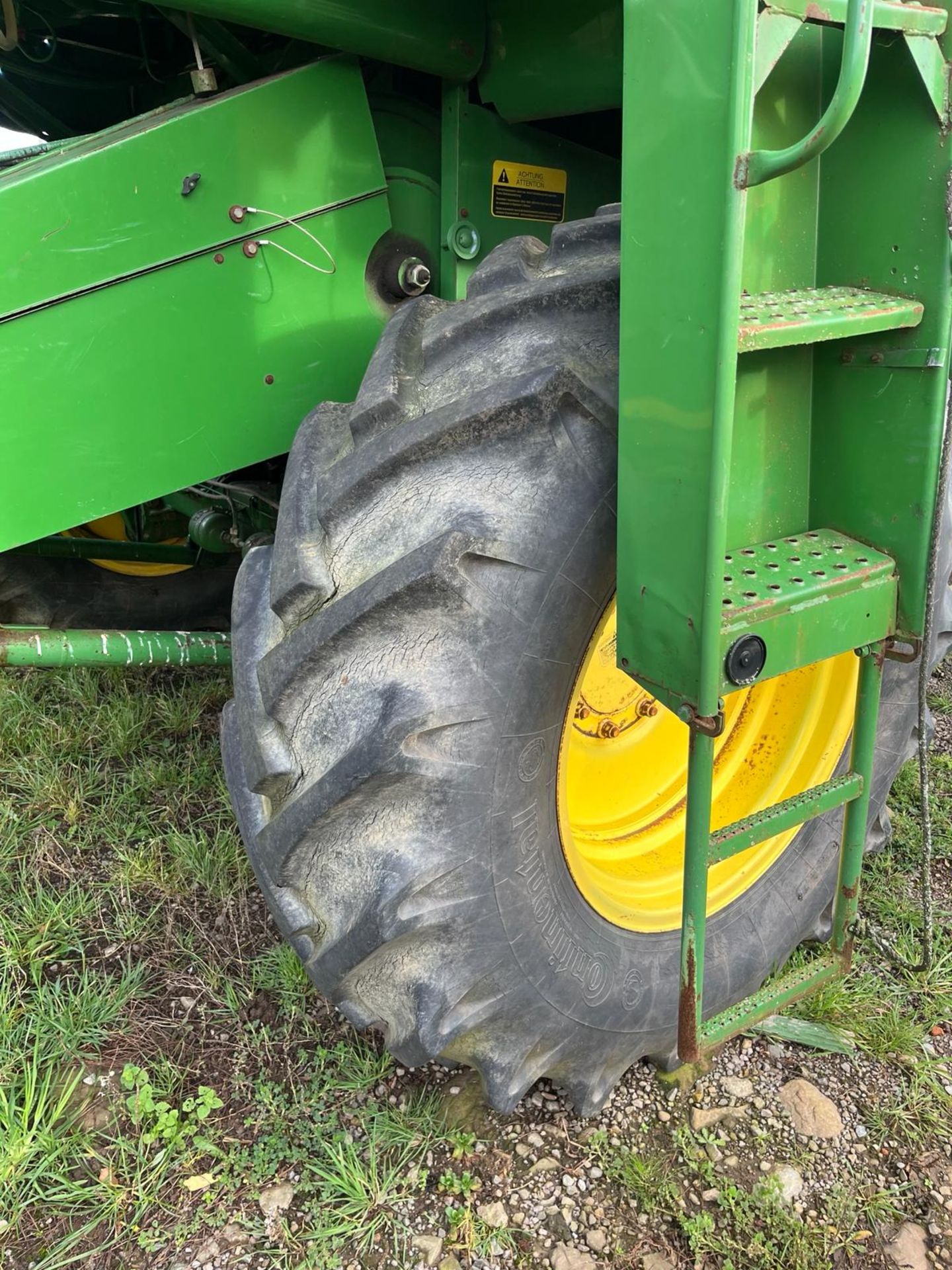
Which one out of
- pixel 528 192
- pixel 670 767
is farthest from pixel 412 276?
pixel 670 767

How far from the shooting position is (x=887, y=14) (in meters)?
1.03

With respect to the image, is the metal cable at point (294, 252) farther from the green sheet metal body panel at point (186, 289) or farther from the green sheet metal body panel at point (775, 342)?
the green sheet metal body panel at point (775, 342)

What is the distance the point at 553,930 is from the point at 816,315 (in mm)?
850

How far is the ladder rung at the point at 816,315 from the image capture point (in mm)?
1041

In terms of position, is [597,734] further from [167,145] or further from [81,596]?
[81,596]

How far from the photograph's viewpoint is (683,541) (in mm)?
1094

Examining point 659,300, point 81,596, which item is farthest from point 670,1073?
point 81,596

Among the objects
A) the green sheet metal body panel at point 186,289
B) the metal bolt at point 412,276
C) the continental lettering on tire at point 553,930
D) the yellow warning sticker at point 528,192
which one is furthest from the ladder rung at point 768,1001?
the yellow warning sticker at point 528,192

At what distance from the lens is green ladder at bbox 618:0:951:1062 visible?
38.4 inches

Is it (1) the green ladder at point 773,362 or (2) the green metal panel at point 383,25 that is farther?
(2) the green metal panel at point 383,25

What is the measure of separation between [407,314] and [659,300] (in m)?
0.51

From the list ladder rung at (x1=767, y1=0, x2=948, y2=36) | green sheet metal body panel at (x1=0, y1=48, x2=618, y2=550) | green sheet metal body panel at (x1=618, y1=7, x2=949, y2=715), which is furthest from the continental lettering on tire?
ladder rung at (x1=767, y1=0, x2=948, y2=36)

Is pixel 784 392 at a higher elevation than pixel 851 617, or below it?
higher

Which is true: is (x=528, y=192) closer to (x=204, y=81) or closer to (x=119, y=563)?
(x=204, y=81)
